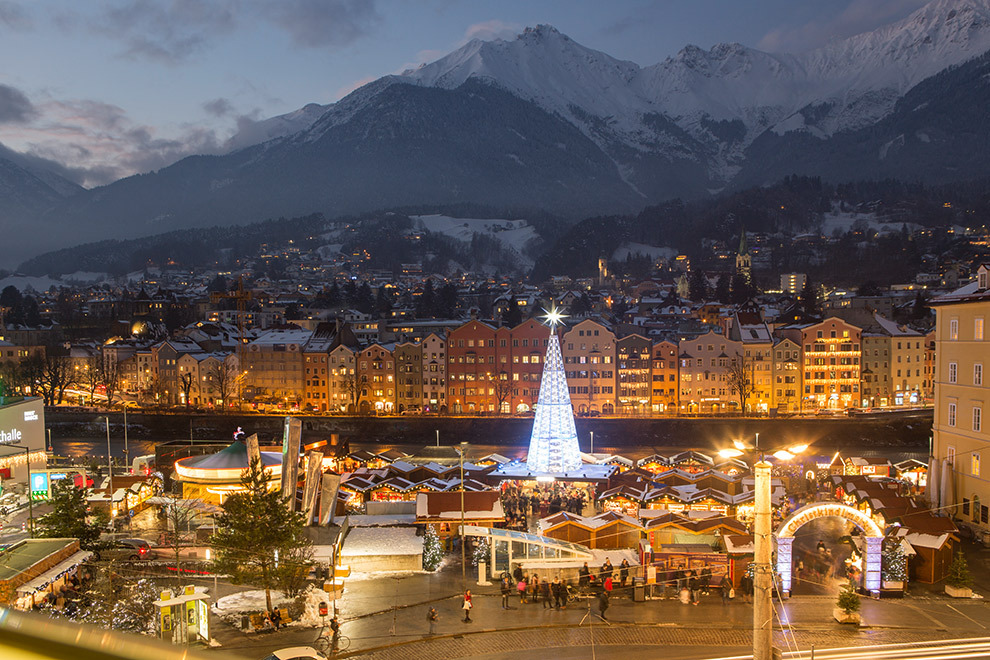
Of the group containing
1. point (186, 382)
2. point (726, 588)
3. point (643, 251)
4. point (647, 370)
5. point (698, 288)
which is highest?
point (643, 251)

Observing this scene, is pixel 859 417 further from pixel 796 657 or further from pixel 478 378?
pixel 796 657

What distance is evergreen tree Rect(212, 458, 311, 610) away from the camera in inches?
524

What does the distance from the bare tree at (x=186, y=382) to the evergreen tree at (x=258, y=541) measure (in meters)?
41.9

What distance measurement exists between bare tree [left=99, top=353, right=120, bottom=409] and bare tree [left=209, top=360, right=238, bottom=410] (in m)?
8.37

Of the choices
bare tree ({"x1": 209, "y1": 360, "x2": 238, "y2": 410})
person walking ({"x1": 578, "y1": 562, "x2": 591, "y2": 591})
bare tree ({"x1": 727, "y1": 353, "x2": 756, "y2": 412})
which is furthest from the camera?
bare tree ({"x1": 209, "y1": 360, "x2": 238, "y2": 410})

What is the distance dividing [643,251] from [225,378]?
10040cm

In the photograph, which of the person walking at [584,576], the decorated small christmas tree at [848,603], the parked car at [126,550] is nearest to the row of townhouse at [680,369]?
the parked car at [126,550]

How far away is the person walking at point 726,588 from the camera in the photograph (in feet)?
46.1

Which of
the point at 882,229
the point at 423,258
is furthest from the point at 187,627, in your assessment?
the point at 423,258

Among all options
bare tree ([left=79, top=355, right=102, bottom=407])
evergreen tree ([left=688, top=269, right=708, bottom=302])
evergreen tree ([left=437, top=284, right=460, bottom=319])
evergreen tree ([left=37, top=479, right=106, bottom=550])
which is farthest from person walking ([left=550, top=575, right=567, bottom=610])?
evergreen tree ([left=688, top=269, right=708, bottom=302])

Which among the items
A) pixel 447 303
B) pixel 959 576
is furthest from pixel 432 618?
pixel 447 303

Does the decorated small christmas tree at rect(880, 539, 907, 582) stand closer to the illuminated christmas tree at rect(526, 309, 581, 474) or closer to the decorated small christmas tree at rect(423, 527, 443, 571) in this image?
the decorated small christmas tree at rect(423, 527, 443, 571)

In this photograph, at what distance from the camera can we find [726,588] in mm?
14312

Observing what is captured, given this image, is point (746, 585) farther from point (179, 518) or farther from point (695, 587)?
point (179, 518)
